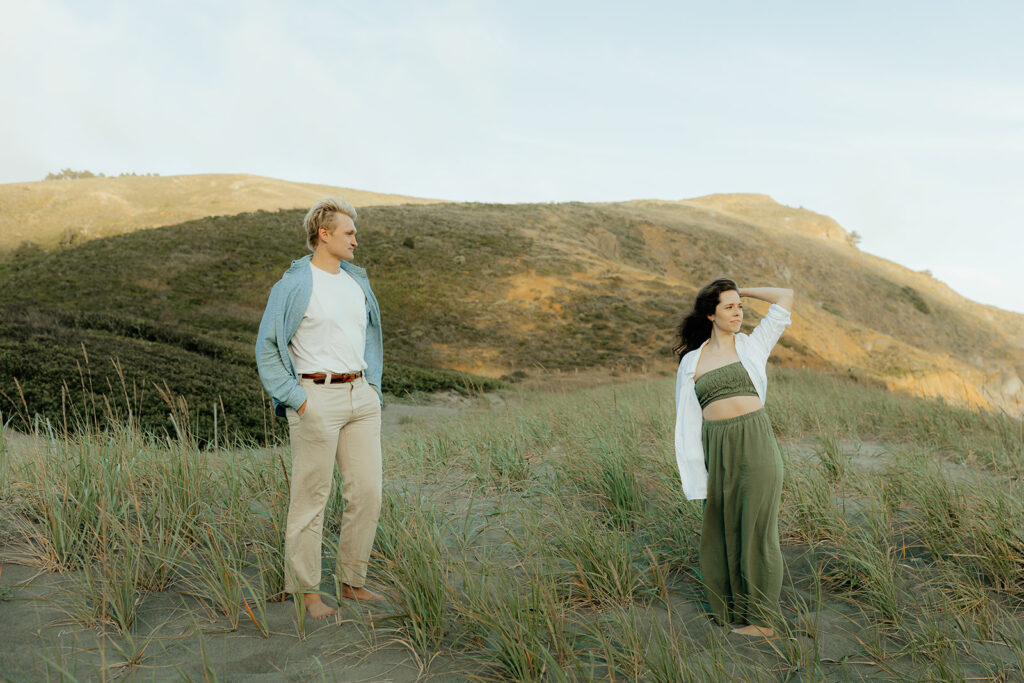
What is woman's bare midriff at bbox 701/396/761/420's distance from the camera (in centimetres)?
346

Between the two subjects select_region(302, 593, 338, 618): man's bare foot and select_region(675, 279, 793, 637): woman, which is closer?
select_region(302, 593, 338, 618): man's bare foot

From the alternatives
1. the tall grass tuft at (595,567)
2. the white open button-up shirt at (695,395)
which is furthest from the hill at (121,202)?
the white open button-up shirt at (695,395)

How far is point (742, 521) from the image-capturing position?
3.38 metres

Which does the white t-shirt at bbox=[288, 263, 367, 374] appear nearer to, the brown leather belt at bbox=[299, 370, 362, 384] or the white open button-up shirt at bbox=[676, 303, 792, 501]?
the brown leather belt at bbox=[299, 370, 362, 384]

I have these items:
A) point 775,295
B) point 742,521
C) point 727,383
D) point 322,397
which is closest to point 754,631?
point 742,521

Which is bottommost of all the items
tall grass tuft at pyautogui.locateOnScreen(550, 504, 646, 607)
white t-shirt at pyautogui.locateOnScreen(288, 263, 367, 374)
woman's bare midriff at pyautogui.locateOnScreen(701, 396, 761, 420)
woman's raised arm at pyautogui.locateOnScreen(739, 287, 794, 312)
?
tall grass tuft at pyautogui.locateOnScreen(550, 504, 646, 607)

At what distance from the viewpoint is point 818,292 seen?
4581 centimetres

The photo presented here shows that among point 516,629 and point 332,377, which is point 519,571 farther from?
point 332,377

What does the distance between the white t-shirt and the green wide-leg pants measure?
6.25 feet

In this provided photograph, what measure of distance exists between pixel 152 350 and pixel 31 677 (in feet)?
40.9

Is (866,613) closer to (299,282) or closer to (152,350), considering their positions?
(299,282)

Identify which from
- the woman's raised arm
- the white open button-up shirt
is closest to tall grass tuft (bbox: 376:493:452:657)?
the white open button-up shirt

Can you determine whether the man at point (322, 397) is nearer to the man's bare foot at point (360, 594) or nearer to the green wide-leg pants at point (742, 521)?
the man's bare foot at point (360, 594)

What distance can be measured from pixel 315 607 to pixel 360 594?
0.85 ft
